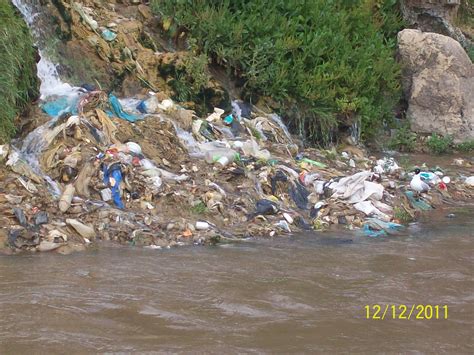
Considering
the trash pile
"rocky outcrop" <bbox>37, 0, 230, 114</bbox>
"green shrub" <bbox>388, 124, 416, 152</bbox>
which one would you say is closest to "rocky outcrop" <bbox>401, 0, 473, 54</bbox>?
"green shrub" <bbox>388, 124, 416, 152</bbox>

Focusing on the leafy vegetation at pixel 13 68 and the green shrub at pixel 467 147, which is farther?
the green shrub at pixel 467 147

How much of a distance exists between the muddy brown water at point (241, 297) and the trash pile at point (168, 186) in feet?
1.30

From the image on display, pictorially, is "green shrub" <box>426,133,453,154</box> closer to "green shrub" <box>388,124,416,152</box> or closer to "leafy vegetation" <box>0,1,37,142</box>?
"green shrub" <box>388,124,416,152</box>

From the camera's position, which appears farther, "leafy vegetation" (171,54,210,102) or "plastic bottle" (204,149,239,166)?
"leafy vegetation" (171,54,210,102)

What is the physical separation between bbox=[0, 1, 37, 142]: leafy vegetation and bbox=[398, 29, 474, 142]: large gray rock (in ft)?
20.4

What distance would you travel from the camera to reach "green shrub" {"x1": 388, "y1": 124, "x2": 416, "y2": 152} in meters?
11.0

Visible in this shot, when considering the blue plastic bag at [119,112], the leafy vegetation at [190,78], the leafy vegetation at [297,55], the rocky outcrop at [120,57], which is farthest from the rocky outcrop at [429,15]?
the blue plastic bag at [119,112]

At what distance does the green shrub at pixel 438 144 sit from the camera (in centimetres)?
1088

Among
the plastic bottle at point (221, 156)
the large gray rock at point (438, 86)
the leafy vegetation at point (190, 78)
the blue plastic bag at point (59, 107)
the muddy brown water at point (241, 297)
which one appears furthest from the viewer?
the large gray rock at point (438, 86)

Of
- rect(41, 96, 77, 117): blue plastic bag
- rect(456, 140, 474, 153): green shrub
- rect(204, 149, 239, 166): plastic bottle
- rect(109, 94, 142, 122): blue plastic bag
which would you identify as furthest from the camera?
rect(456, 140, 474, 153): green shrub

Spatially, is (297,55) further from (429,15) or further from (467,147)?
(429,15)

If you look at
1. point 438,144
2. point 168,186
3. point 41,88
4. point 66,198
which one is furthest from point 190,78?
point 438,144

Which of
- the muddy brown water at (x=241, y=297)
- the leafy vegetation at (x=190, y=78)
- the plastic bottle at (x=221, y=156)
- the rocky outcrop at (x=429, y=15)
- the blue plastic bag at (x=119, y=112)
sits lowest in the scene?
the muddy brown water at (x=241, y=297)

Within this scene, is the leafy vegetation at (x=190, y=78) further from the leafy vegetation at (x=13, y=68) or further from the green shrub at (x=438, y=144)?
the green shrub at (x=438, y=144)
